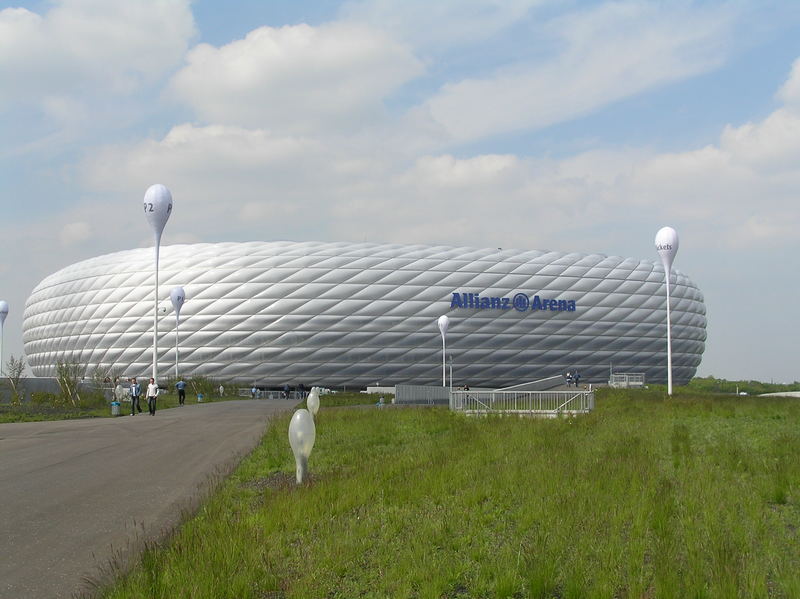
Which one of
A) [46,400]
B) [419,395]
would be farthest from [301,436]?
[419,395]

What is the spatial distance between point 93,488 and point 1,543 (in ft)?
10.8

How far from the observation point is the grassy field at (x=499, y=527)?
4922 mm

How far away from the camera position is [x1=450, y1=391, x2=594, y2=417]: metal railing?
987 inches

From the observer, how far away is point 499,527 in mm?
6656

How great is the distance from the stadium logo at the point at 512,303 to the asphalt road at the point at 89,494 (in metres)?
48.0

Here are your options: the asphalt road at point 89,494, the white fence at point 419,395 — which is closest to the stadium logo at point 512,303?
the white fence at point 419,395

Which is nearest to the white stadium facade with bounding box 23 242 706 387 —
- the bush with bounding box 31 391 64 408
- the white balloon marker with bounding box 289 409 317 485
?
the bush with bounding box 31 391 64 408

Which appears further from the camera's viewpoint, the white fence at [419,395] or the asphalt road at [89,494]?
the white fence at [419,395]

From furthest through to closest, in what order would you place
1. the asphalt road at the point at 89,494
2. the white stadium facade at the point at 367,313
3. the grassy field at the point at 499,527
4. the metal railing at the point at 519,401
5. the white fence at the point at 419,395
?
the white stadium facade at the point at 367,313
the white fence at the point at 419,395
the metal railing at the point at 519,401
the asphalt road at the point at 89,494
the grassy field at the point at 499,527

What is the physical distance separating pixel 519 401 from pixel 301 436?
59.7 feet

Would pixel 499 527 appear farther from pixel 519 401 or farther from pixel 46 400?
pixel 46 400

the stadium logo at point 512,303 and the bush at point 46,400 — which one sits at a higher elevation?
the stadium logo at point 512,303

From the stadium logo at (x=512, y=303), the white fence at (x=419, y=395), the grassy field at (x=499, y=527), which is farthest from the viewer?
the stadium logo at (x=512, y=303)

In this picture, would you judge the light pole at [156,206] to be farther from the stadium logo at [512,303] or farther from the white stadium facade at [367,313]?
the stadium logo at [512,303]
